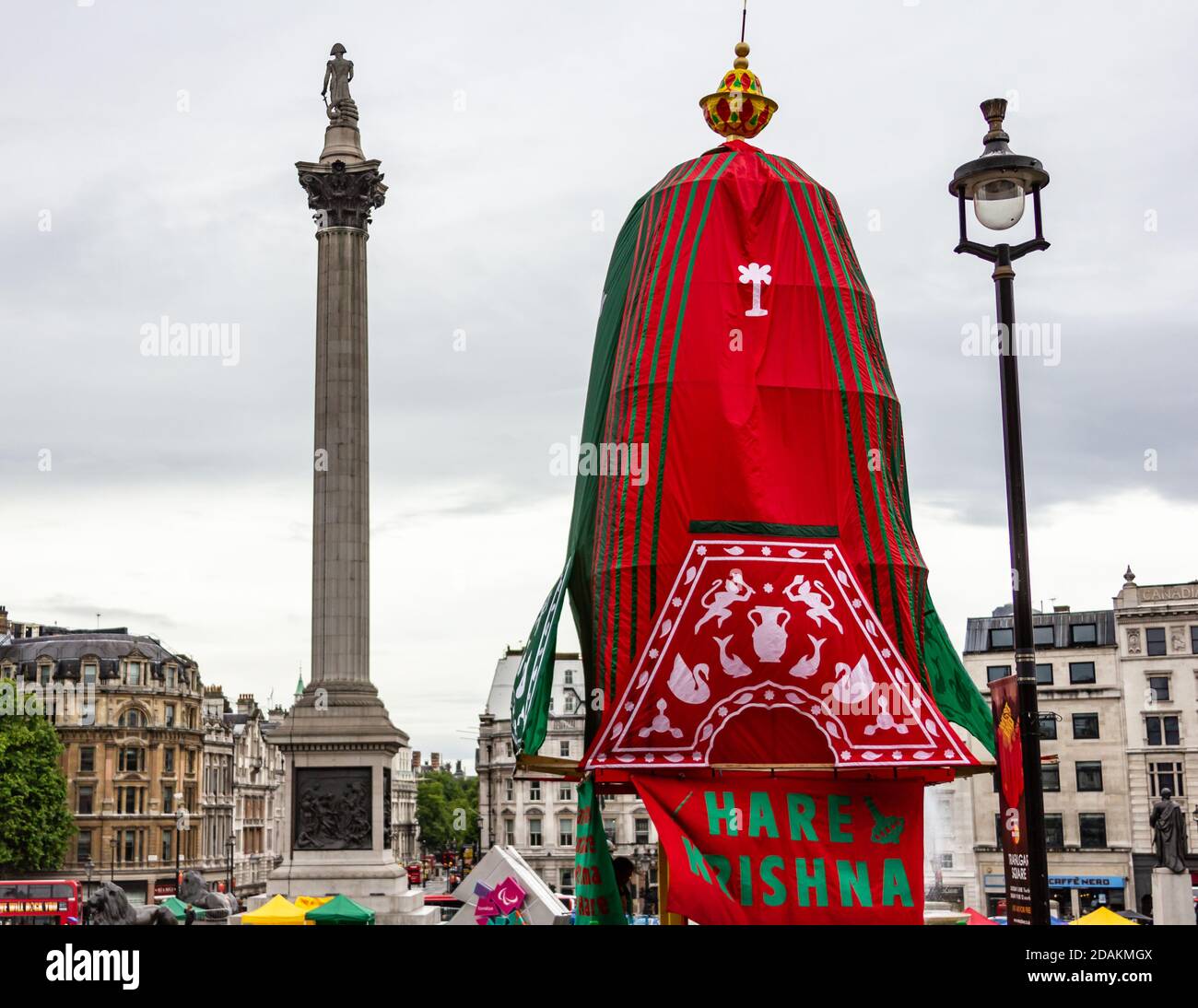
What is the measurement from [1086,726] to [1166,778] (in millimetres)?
4104

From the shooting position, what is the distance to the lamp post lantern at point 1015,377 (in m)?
12.8

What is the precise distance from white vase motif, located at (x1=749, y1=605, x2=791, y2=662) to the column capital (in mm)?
Result: 33191

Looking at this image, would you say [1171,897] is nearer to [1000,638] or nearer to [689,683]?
[689,683]

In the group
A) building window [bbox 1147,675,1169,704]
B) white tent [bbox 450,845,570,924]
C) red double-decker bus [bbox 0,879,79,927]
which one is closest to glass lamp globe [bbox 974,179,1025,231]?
white tent [bbox 450,845,570,924]

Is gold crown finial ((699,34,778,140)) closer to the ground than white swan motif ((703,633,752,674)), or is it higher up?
higher up

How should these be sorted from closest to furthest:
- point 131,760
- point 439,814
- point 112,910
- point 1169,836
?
point 112,910 < point 1169,836 < point 131,760 < point 439,814

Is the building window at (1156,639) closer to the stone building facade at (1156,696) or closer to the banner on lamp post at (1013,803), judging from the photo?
the stone building facade at (1156,696)

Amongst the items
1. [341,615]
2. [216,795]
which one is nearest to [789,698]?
[341,615]

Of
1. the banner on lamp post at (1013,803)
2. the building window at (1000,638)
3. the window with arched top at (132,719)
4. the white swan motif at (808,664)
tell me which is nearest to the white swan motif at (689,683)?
the white swan motif at (808,664)

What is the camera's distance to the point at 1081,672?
73062mm

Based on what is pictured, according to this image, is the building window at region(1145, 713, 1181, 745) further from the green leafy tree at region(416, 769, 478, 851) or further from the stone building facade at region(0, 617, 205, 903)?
the green leafy tree at region(416, 769, 478, 851)

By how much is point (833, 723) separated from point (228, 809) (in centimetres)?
9909

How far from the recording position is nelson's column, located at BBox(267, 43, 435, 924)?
44.0 meters
